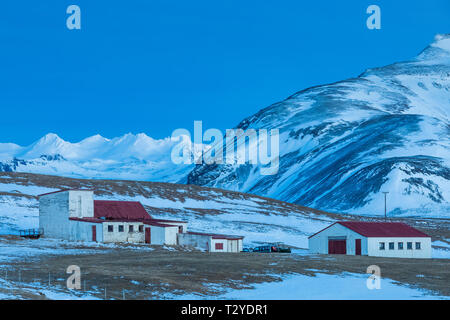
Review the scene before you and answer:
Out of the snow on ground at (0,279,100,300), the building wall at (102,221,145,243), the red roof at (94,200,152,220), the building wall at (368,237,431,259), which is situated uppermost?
the red roof at (94,200,152,220)

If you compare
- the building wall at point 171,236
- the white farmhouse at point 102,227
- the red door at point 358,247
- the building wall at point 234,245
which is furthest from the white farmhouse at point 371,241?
the building wall at point 171,236

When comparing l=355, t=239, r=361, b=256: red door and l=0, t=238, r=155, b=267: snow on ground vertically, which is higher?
l=0, t=238, r=155, b=267: snow on ground

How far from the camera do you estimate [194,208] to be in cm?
12762

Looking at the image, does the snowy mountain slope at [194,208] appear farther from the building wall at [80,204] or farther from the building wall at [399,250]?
the building wall at [399,250]

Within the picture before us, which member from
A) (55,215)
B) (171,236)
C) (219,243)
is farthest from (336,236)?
(55,215)

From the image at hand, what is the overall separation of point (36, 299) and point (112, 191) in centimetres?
10345

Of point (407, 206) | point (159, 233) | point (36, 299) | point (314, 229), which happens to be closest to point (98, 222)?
point (159, 233)

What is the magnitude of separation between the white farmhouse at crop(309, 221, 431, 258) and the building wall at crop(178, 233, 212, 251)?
13.4 metres

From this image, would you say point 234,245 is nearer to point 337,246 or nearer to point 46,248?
point 337,246

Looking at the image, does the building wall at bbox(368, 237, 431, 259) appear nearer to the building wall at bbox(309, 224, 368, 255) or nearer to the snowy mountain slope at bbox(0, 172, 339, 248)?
the building wall at bbox(309, 224, 368, 255)

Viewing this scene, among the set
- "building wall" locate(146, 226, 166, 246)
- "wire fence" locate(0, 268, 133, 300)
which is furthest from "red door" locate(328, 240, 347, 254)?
"wire fence" locate(0, 268, 133, 300)

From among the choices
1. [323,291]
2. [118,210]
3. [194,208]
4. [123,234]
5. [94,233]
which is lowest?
[323,291]

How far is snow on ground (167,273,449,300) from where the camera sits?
124ft

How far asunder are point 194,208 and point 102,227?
2186 inches
